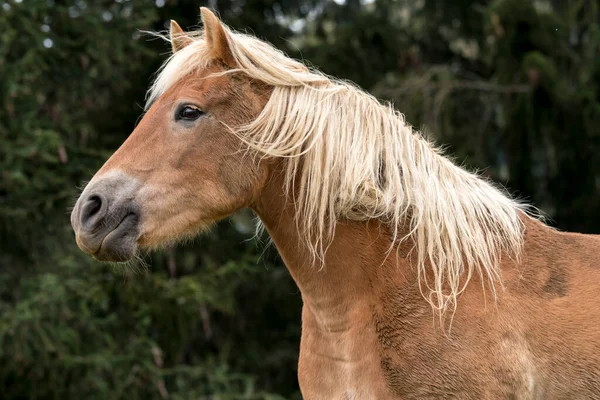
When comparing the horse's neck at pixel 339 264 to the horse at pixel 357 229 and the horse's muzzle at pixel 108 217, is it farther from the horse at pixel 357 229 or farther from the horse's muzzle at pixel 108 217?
the horse's muzzle at pixel 108 217

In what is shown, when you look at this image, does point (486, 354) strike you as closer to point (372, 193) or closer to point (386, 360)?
point (386, 360)

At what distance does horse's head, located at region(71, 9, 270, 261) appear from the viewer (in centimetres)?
263

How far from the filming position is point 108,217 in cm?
262

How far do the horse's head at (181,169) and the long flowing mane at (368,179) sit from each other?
6cm

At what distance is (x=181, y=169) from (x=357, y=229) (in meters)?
0.69

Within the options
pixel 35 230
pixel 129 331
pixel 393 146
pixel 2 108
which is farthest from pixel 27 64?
pixel 393 146

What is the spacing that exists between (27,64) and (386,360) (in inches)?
183

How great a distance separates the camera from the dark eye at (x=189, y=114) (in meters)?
2.76

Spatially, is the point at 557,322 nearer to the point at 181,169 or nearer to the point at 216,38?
the point at 181,169

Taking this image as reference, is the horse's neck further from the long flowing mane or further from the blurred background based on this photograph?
the blurred background

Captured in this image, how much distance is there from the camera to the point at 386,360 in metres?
2.63

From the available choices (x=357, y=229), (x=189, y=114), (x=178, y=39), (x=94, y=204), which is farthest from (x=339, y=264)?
(x=178, y=39)

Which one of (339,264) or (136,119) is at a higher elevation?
(339,264)

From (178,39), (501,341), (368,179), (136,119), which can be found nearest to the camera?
(501,341)
